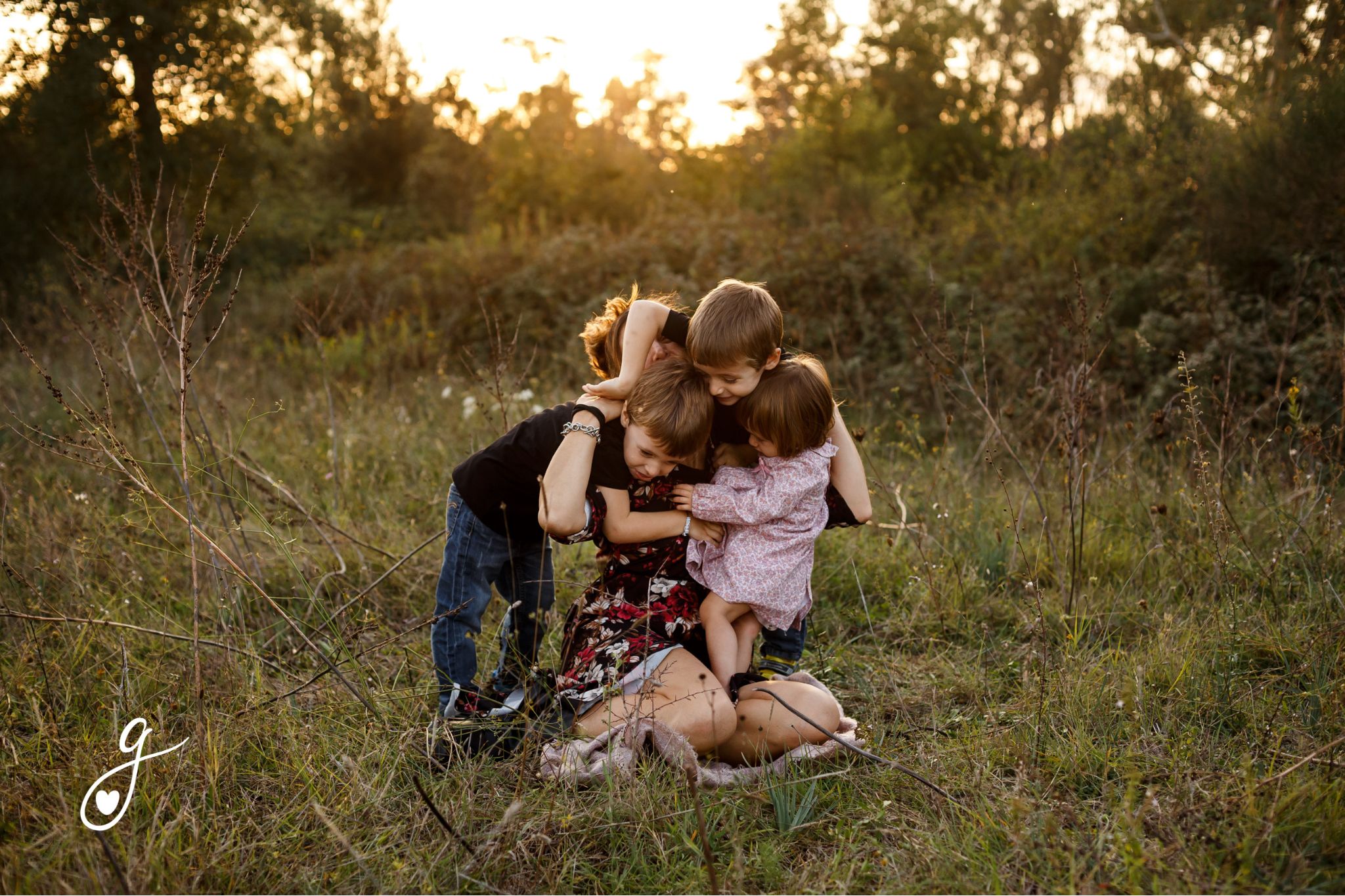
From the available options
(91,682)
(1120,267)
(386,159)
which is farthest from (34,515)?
(386,159)

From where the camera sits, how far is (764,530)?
276 cm

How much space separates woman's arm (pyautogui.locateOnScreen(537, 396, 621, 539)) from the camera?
8.17ft

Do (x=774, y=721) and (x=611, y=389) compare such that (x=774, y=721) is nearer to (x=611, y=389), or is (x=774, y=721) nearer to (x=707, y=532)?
(x=707, y=532)

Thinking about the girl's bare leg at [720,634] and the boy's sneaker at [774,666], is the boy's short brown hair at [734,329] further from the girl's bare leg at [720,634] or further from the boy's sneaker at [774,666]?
the boy's sneaker at [774,666]

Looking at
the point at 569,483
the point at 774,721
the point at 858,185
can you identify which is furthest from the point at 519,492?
the point at 858,185

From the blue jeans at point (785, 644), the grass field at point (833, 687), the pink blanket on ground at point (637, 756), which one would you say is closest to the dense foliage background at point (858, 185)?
the grass field at point (833, 687)

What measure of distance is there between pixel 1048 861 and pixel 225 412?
3.85 m

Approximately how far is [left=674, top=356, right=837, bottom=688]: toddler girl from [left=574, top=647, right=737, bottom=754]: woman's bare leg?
164 millimetres

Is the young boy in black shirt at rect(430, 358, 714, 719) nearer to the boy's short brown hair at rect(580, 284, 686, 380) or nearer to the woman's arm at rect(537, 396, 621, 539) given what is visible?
the woman's arm at rect(537, 396, 621, 539)

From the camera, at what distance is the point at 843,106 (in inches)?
544

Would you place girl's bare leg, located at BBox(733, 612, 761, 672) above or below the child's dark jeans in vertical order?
above

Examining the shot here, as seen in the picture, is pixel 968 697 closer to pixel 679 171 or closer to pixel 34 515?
pixel 34 515

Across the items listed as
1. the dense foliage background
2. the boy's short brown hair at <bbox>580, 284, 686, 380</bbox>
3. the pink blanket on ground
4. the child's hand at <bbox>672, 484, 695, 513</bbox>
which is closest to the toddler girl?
the child's hand at <bbox>672, 484, 695, 513</bbox>

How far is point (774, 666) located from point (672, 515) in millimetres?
668
